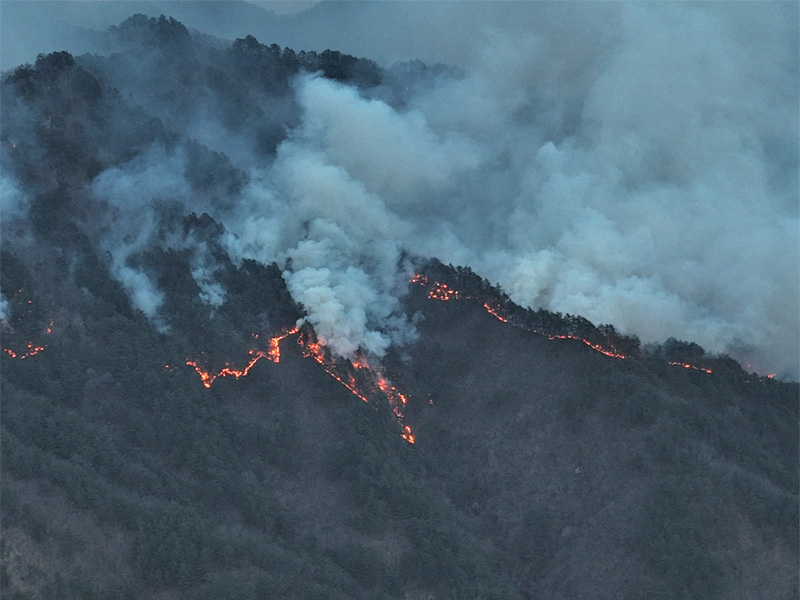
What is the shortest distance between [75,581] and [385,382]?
2545 cm

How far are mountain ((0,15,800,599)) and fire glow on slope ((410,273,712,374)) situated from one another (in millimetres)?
148

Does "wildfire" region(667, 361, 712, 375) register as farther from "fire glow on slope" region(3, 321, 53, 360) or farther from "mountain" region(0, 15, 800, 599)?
"fire glow on slope" region(3, 321, 53, 360)

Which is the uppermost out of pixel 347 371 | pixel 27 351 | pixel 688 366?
pixel 688 366

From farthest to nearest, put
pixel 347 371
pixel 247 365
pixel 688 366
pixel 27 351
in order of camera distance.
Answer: pixel 688 366 → pixel 347 371 → pixel 247 365 → pixel 27 351

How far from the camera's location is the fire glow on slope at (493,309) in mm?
71500

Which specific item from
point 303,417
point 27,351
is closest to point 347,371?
point 303,417

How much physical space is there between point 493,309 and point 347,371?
37.5 feet

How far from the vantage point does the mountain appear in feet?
187

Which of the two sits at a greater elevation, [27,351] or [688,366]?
[688,366]

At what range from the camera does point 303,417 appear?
67812 mm

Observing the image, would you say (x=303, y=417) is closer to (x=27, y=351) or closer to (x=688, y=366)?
(x=27, y=351)

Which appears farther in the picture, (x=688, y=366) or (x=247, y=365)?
(x=688, y=366)

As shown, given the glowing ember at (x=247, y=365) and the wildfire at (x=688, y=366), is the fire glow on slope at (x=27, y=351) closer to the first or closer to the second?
the glowing ember at (x=247, y=365)

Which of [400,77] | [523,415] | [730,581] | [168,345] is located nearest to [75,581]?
[168,345]
